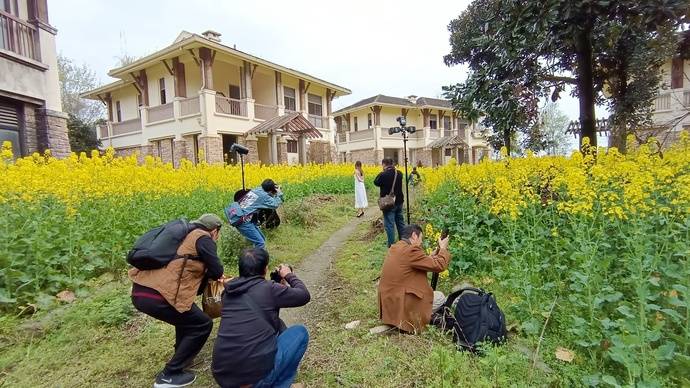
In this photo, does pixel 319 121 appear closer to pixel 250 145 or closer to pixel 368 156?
pixel 250 145

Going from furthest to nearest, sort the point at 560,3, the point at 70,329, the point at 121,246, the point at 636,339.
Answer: the point at 121,246 < the point at 560,3 < the point at 70,329 < the point at 636,339

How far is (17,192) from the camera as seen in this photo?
15.3 ft

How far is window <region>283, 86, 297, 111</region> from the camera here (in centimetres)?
2116

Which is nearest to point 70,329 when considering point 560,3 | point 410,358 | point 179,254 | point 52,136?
point 179,254

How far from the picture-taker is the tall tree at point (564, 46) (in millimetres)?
4254

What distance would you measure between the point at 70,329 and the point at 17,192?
7.98 ft

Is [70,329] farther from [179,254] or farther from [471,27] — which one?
[471,27]

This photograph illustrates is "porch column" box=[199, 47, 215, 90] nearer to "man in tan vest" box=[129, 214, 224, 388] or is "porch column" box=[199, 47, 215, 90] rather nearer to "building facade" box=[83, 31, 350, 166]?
"building facade" box=[83, 31, 350, 166]

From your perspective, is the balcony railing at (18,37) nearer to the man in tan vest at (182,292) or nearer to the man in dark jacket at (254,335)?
the man in tan vest at (182,292)

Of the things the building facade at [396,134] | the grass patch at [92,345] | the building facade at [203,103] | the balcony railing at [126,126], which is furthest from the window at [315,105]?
the grass patch at [92,345]

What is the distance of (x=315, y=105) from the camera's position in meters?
24.0

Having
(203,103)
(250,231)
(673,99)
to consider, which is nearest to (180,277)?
(250,231)

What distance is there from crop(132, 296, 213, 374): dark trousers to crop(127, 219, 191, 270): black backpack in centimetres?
29

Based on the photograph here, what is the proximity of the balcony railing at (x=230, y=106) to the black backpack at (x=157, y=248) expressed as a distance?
14837mm
